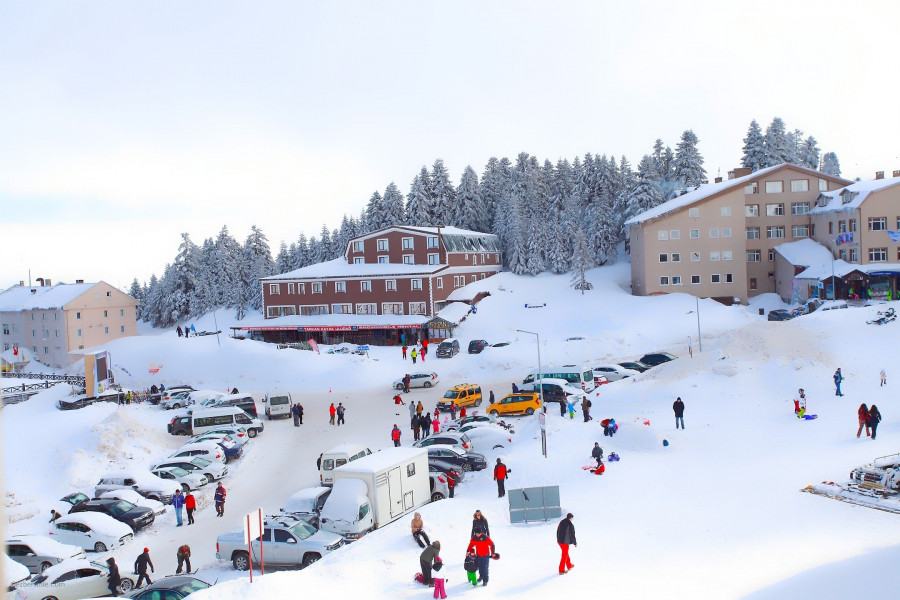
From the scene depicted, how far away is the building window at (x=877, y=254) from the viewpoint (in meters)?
60.9

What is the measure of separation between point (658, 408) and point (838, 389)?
8.10 m

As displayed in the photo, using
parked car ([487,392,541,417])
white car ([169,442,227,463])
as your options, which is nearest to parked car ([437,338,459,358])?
parked car ([487,392,541,417])

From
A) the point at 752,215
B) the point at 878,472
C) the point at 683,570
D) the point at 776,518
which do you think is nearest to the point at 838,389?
the point at 878,472

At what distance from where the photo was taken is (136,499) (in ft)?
84.4

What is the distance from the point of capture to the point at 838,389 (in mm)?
32375

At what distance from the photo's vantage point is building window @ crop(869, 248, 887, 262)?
60906 mm

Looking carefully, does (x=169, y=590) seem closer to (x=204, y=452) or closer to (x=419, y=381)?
(x=204, y=452)

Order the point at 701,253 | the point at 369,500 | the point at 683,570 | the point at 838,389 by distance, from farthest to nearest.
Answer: the point at 701,253 → the point at 838,389 → the point at 369,500 → the point at 683,570

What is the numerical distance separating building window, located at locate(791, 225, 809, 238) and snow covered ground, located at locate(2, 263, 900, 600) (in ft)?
56.3

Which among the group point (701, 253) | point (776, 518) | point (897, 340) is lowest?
point (776, 518)

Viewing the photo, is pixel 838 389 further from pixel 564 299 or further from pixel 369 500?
Result: pixel 564 299

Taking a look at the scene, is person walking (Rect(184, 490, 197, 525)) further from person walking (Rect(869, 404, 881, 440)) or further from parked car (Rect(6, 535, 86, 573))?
person walking (Rect(869, 404, 881, 440))

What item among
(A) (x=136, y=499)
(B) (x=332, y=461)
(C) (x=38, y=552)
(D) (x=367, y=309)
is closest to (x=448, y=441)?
(B) (x=332, y=461)

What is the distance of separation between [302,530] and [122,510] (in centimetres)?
836
